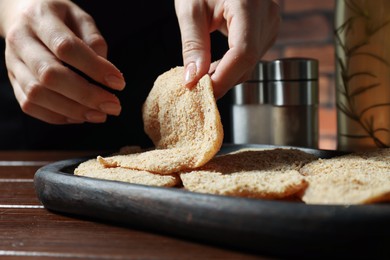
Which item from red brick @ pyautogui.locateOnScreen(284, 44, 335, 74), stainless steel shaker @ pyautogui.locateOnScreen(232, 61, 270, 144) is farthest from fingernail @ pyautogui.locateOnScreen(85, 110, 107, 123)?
red brick @ pyautogui.locateOnScreen(284, 44, 335, 74)

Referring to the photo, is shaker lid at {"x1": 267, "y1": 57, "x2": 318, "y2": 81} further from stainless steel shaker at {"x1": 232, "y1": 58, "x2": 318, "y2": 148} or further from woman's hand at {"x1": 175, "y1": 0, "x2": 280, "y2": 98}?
woman's hand at {"x1": 175, "y1": 0, "x2": 280, "y2": 98}

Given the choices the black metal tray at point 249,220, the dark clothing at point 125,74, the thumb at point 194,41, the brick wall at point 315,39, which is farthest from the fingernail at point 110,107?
the brick wall at point 315,39

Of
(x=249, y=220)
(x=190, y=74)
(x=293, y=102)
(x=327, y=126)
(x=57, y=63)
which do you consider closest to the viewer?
(x=249, y=220)

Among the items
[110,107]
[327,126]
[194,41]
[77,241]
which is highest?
[194,41]

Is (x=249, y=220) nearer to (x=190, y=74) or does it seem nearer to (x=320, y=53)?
(x=190, y=74)

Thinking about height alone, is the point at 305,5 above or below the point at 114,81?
above

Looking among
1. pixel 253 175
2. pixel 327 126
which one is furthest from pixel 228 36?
pixel 327 126

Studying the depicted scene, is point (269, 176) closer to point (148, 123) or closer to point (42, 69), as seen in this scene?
point (148, 123)
